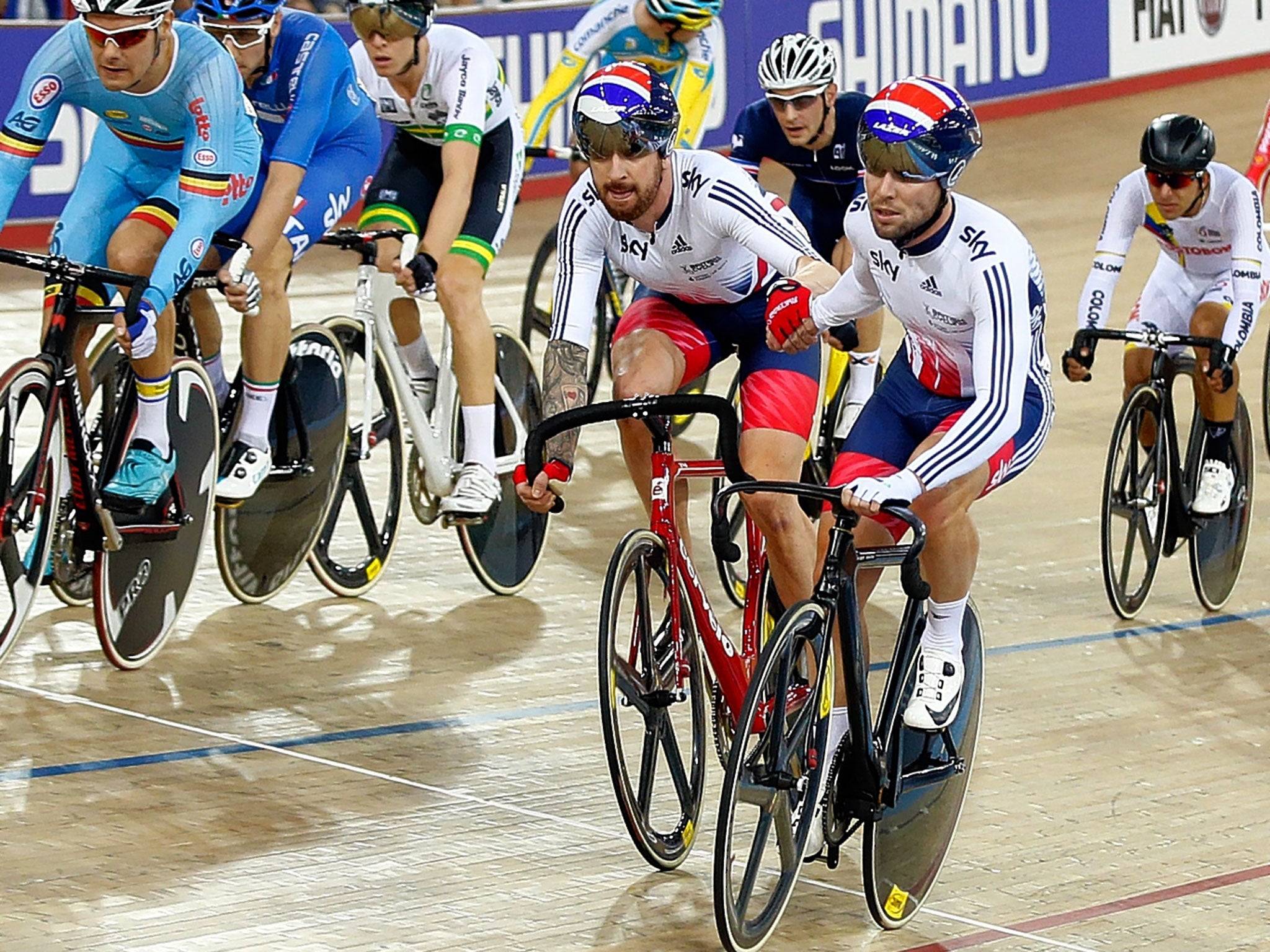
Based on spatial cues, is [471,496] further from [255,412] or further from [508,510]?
[255,412]

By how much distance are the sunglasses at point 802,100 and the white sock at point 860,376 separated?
2.57 feet

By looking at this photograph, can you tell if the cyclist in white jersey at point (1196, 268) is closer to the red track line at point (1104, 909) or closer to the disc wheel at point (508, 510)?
the disc wheel at point (508, 510)

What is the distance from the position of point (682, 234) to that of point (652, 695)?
3.36ft

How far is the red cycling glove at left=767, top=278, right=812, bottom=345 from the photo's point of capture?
154 inches

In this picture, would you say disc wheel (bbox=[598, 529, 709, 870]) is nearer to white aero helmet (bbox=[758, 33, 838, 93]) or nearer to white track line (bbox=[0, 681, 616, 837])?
white track line (bbox=[0, 681, 616, 837])

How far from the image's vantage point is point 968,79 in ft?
47.7

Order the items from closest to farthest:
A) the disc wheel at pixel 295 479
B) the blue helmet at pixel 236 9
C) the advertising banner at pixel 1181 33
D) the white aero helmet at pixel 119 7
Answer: the white aero helmet at pixel 119 7 → the blue helmet at pixel 236 9 → the disc wheel at pixel 295 479 → the advertising banner at pixel 1181 33

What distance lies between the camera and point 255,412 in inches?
212

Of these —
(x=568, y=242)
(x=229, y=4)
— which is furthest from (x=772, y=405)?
(x=229, y=4)

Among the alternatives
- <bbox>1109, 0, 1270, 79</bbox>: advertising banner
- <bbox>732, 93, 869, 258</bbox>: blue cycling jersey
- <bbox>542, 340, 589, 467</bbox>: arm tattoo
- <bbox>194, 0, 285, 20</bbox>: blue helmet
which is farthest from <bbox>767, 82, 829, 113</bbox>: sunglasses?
<bbox>1109, 0, 1270, 79</bbox>: advertising banner

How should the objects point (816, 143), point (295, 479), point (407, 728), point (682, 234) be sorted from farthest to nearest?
point (816, 143) → point (295, 479) → point (407, 728) → point (682, 234)

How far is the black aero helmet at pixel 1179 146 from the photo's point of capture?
576cm

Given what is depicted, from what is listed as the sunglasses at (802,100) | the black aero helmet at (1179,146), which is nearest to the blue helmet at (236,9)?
the sunglasses at (802,100)

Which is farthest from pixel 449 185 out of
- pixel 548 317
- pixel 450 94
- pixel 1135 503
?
pixel 548 317
